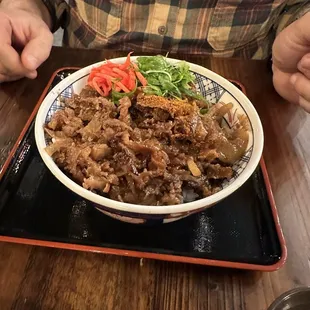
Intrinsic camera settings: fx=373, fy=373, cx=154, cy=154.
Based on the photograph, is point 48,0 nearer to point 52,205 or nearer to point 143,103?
point 143,103

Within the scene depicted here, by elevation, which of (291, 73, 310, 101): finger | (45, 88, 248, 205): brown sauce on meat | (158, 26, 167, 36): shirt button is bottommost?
(158, 26, 167, 36): shirt button

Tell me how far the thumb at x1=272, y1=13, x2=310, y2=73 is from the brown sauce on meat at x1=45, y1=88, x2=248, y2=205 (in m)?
0.38

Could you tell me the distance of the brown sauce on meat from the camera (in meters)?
0.94

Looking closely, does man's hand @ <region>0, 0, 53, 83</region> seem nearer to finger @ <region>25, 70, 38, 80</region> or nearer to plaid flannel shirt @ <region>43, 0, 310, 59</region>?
finger @ <region>25, 70, 38, 80</region>

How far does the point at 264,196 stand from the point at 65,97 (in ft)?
2.23

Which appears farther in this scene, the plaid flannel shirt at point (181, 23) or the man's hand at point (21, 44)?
the plaid flannel shirt at point (181, 23)

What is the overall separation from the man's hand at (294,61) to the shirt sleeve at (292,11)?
43 centimetres

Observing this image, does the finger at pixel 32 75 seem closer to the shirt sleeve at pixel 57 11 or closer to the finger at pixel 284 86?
the shirt sleeve at pixel 57 11

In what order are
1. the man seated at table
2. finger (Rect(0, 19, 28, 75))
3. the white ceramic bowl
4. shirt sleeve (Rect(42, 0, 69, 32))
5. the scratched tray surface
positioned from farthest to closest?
shirt sleeve (Rect(42, 0, 69, 32))
the man seated at table
finger (Rect(0, 19, 28, 75))
the scratched tray surface
the white ceramic bowl

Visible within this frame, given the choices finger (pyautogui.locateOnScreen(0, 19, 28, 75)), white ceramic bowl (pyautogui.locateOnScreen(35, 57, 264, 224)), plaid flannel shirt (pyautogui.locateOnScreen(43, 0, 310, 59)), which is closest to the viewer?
white ceramic bowl (pyautogui.locateOnScreen(35, 57, 264, 224))

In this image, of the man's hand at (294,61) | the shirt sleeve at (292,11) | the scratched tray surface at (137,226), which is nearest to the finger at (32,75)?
the scratched tray surface at (137,226)

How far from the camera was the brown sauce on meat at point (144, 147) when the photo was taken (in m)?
0.94

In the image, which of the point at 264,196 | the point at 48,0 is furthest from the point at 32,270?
the point at 48,0

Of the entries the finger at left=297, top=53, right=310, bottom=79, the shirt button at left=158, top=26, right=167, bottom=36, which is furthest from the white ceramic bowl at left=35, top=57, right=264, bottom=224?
the shirt button at left=158, top=26, right=167, bottom=36
